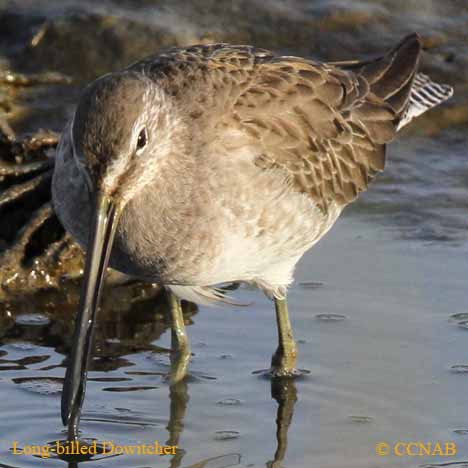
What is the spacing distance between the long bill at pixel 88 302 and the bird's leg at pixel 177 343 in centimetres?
83

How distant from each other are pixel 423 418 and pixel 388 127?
86.4 inches

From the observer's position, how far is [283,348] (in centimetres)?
725

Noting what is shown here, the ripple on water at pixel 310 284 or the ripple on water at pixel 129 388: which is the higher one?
the ripple on water at pixel 310 284

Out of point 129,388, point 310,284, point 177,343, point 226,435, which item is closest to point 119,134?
point 226,435

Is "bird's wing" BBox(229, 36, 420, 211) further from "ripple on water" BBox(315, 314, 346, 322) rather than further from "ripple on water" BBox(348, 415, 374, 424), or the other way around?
"ripple on water" BBox(348, 415, 374, 424)

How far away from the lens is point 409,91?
27.6 ft

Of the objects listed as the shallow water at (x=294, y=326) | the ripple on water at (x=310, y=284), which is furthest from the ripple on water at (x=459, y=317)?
the ripple on water at (x=310, y=284)

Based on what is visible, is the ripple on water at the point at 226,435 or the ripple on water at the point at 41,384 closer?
the ripple on water at the point at 226,435

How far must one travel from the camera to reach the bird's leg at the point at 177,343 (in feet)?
23.2

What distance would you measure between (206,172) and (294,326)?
1575 mm

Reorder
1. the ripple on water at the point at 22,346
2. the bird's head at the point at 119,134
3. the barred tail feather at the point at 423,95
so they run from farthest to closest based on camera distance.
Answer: the barred tail feather at the point at 423,95 → the ripple on water at the point at 22,346 → the bird's head at the point at 119,134

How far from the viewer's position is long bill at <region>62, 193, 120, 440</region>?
19.1 feet

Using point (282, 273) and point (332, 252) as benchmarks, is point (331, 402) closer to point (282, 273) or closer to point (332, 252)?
point (282, 273)

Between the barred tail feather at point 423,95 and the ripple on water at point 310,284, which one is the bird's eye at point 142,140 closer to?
the ripple on water at point 310,284
